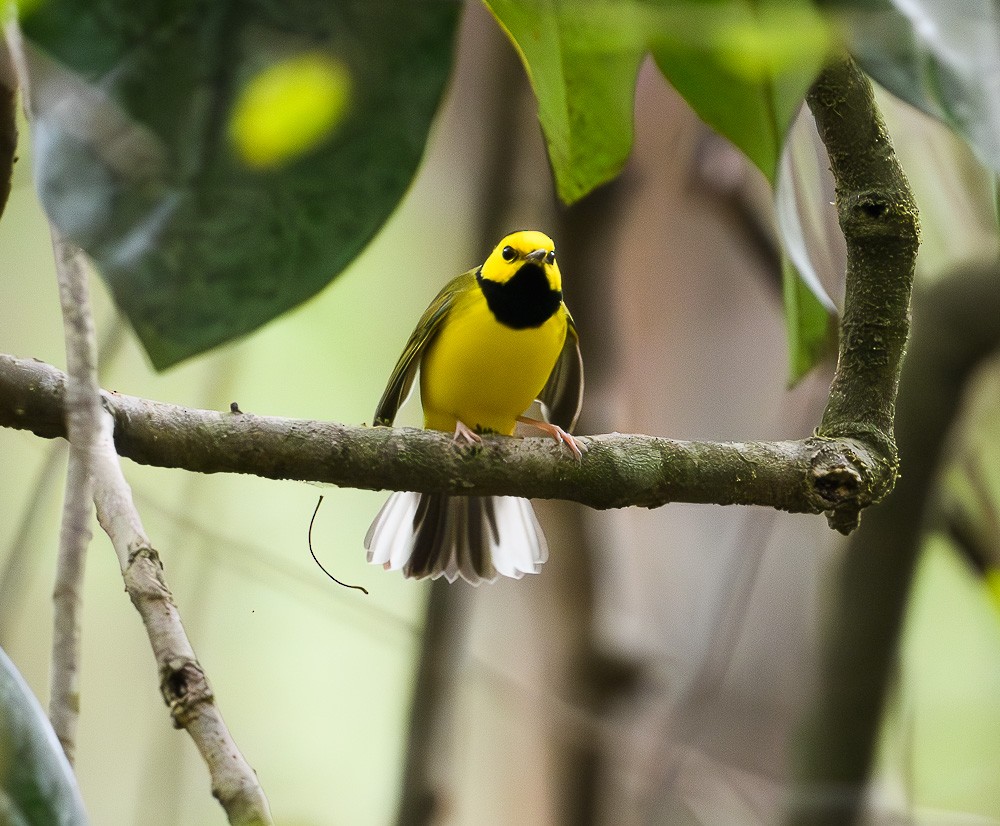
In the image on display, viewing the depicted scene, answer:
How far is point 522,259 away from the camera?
1.36m

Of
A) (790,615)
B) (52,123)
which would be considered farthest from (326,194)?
(790,615)

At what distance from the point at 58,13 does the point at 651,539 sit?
6.47ft

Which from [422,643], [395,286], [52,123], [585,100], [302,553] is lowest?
[422,643]

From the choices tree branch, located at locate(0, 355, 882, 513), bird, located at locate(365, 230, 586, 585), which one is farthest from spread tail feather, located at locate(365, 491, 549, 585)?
tree branch, located at locate(0, 355, 882, 513)

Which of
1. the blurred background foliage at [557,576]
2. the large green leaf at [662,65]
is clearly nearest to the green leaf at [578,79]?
the large green leaf at [662,65]

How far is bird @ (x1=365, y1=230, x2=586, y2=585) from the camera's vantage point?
1283 millimetres

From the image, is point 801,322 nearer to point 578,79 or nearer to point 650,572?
point 578,79

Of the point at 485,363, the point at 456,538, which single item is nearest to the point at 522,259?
the point at 485,363

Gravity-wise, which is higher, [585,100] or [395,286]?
[395,286]

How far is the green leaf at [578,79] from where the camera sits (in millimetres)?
424

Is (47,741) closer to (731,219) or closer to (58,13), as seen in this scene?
(58,13)

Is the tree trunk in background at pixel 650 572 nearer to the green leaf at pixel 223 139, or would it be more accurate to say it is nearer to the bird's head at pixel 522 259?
the bird's head at pixel 522 259

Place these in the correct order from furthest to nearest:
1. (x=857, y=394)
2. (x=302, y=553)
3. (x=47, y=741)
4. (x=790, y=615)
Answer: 1. (x=790, y=615)
2. (x=302, y=553)
3. (x=857, y=394)
4. (x=47, y=741)

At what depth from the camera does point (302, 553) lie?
172 cm
